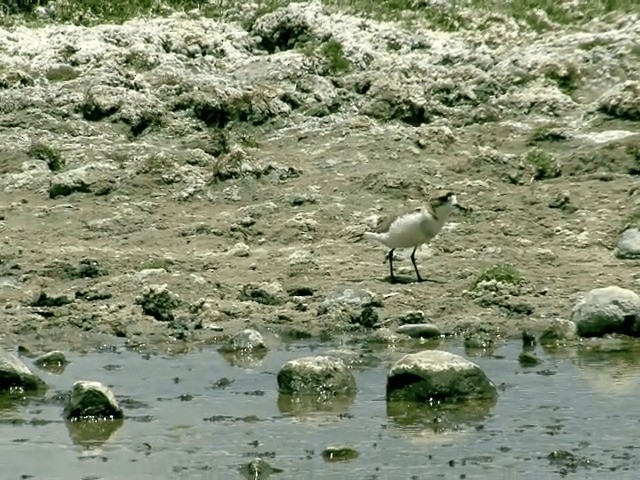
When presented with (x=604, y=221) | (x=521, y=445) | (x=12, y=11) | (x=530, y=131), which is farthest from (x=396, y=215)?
(x=12, y=11)

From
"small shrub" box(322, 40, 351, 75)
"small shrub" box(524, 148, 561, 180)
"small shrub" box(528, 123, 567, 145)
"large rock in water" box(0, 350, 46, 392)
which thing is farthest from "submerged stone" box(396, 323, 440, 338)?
"small shrub" box(322, 40, 351, 75)

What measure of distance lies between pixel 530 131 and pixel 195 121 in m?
4.64

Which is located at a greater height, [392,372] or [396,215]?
[396,215]

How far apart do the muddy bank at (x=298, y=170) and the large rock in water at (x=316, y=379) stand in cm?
246

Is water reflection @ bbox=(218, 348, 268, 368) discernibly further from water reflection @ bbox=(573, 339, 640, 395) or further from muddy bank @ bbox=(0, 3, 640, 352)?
water reflection @ bbox=(573, 339, 640, 395)

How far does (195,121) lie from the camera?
24.0 meters

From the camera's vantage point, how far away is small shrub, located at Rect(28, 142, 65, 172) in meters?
23.1

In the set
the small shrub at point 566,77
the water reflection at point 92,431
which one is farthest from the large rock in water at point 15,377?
the small shrub at point 566,77

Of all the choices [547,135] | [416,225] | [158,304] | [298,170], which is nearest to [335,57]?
[298,170]

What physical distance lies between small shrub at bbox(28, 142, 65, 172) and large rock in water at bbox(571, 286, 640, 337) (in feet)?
27.3

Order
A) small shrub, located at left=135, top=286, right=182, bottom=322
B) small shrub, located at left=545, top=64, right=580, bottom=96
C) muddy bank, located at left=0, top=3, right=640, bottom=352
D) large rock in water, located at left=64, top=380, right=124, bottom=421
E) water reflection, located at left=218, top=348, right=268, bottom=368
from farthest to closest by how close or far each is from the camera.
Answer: small shrub, located at left=545, top=64, right=580, bottom=96 < muddy bank, located at left=0, top=3, right=640, bottom=352 < small shrub, located at left=135, top=286, right=182, bottom=322 < water reflection, located at left=218, top=348, right=268, bottom=368 < large rock in water, located at left=64, top=380, right=124, bottom=421

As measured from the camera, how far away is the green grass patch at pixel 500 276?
1917 cm

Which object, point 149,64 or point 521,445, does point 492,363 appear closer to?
point 521,445

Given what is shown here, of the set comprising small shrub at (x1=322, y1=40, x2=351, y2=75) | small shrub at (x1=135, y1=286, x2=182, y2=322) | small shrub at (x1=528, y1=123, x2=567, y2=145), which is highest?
small shrub at (x1=322, y1=40, x2=351, y2=75)
